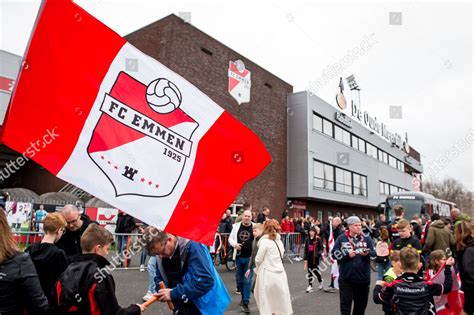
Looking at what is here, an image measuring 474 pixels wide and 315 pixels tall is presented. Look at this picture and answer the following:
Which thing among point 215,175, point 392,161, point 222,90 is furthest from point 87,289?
point 392,161

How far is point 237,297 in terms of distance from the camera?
8367 millimetres

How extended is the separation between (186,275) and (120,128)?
1387mm

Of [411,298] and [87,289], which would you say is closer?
[87,289]

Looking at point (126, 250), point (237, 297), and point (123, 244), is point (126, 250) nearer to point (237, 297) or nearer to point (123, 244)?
point (123, 244)

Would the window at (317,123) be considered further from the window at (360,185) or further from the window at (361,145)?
the window at (361,145)

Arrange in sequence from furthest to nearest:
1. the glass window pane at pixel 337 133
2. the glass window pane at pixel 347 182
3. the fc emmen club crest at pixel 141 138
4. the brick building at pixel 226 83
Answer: the glass window pane at pixel 347 182 < the glass window pane at pixel 337 133 < the brick building at pixel 226 83 < the fc emmen club crest at pixel 141 138

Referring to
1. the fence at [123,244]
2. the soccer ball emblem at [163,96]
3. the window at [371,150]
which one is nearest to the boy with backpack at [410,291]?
the soccer ball emblem at [163,96]

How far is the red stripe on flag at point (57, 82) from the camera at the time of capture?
2533mm

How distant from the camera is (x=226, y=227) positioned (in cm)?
1293

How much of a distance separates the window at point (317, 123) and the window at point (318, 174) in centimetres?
301

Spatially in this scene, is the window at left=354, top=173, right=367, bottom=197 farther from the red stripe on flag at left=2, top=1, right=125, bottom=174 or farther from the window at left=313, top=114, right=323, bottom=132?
the red stripe on flag at left=2, top=1, right=125, bottom=174

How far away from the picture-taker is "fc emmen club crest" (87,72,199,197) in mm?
2896

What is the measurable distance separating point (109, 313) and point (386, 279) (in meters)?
3.65

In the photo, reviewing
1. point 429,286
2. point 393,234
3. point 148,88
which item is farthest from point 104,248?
point 393,234
